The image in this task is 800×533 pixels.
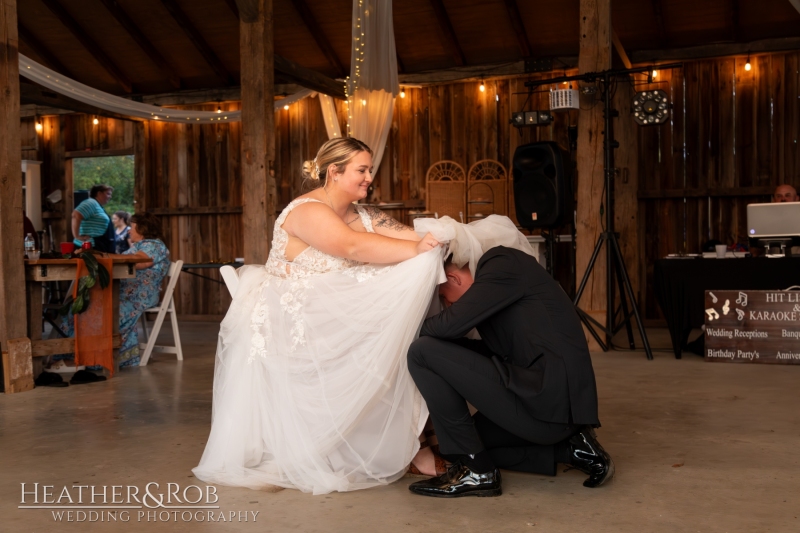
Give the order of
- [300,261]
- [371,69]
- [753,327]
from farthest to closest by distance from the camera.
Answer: [371,69] < [753,327] < [300,261]

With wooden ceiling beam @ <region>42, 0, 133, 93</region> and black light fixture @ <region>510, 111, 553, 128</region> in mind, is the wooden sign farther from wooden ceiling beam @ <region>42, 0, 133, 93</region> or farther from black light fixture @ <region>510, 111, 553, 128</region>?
wooden ceiling beam @ <region>42, 0, 133, 93</region>

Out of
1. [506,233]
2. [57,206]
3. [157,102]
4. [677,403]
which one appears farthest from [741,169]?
[57,206]

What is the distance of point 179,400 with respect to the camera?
4.64m

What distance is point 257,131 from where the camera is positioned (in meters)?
6.62

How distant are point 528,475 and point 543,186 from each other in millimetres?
3554

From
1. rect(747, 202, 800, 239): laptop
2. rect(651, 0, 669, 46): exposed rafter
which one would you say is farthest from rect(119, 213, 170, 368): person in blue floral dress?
rect(651, 0, 669, 46): exposed rafter

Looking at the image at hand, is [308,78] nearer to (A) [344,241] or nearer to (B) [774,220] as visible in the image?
(B) [774,220]

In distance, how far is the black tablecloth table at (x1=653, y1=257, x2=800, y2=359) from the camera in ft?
19.1

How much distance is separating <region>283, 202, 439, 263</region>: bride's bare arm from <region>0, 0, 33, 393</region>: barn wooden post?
9.36 ft

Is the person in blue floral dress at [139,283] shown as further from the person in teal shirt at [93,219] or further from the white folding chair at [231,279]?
the person in teal shirt at [93,219]

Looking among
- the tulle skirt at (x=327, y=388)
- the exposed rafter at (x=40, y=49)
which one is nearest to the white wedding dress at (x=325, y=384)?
the tulle skirt at (x=327, y=388)

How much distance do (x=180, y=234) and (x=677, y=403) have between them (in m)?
7.79

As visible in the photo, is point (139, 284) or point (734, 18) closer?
point (139, 284)

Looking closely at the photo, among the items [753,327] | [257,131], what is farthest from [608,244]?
[257,131]
